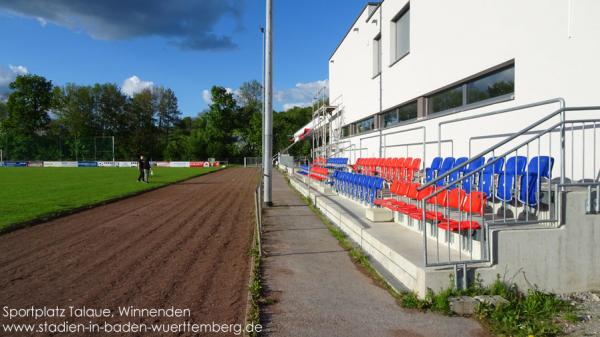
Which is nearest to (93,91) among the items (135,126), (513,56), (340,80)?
(135,126)

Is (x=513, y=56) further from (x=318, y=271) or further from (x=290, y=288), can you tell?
(x=290, y=288)

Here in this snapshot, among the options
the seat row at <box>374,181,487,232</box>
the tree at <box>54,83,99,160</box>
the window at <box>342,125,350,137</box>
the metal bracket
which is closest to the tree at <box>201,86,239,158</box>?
the tree at <box>54,83,99,160</box>

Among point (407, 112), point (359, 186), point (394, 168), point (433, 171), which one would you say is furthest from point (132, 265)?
point (407, 112)

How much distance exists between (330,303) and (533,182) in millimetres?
3172

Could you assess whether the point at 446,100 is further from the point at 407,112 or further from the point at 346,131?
the point at 346,131

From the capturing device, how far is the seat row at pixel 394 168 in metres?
10.9

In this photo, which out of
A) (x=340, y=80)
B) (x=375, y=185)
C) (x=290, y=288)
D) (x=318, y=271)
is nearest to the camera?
Answer: (x=290, y=288)

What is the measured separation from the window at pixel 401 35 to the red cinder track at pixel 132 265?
9097mm

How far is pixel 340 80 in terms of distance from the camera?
27234mm

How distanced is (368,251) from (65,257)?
5.44 meters

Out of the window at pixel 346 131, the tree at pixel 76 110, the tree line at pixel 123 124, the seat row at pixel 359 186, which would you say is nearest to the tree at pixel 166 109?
the tree line at pixel 123 124

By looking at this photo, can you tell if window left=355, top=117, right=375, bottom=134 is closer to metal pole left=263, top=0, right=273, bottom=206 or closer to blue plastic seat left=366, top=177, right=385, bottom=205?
metal pole left=263, top=0, right=273, bottom=206

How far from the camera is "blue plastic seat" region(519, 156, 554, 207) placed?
16.7 feet

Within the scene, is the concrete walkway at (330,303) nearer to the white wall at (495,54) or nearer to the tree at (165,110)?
the white wall at (495,54)
